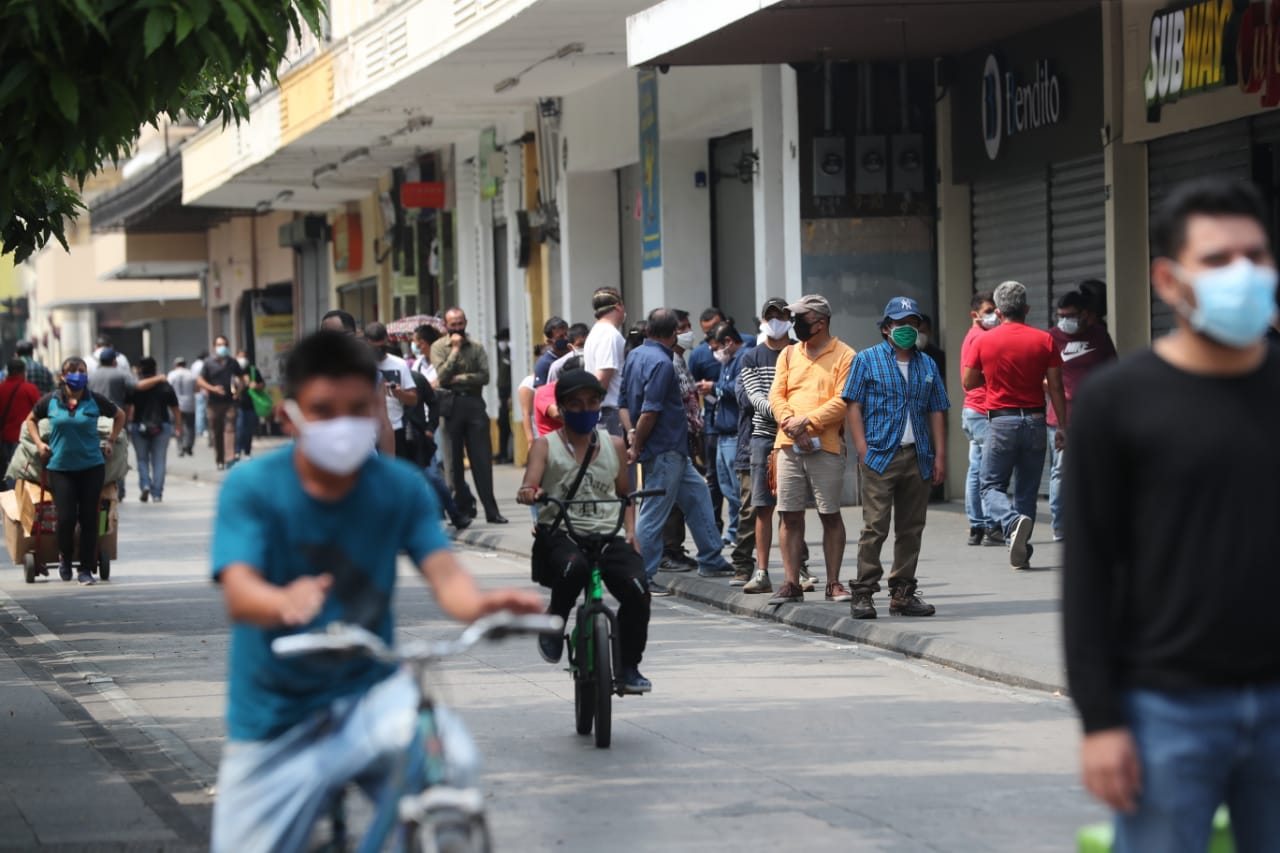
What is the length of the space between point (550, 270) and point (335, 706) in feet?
80.6

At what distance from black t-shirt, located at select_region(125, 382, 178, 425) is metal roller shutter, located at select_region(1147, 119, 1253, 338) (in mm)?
13085

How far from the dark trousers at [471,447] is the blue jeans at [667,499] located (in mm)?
5883

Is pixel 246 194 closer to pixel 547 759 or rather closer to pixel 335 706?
pixel 547 759

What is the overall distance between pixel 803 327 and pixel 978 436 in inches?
160

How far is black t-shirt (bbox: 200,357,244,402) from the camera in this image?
109 ft

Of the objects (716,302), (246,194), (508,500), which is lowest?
(508,500)

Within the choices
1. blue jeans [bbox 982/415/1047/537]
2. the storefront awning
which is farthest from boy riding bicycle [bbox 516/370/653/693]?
the storefront awning

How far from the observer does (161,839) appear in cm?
701

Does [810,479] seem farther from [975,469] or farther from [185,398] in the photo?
[185,398]

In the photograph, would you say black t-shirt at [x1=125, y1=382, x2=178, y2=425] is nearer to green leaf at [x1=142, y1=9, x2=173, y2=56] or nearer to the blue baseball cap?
the blue baseball cap

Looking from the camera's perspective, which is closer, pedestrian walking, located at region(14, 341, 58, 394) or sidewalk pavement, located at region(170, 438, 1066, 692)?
sidewalk pavement, located at region(170, 438, 1066, 692)

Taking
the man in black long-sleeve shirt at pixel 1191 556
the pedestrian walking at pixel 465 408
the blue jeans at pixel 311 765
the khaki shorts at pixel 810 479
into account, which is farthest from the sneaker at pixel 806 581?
the man in black long-sleeve shirt at pixel 1191 556

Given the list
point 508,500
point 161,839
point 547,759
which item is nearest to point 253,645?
point 161,839

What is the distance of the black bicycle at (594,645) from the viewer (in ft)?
28.2
